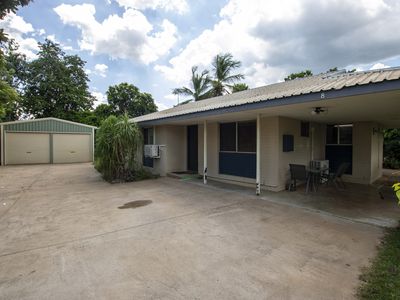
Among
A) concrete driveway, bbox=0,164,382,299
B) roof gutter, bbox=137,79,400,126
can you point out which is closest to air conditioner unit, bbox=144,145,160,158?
roof gutter, bbox=137,79,400,126

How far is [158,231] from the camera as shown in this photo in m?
3.58

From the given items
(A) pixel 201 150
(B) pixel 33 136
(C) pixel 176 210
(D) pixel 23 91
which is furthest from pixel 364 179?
(D) pixel 23 91

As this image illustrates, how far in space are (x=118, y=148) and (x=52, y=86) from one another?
65.5ft

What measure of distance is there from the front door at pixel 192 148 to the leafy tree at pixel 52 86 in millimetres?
18772

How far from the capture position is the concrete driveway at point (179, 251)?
7.07ft

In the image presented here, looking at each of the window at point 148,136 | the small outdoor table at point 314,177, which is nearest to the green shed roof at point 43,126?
the window at point 148,136

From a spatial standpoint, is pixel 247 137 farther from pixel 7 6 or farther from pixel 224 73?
pixel 224 73

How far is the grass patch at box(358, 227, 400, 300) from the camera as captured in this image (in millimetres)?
2035

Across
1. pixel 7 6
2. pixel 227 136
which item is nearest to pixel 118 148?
pixel 227 136

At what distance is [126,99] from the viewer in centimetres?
2809

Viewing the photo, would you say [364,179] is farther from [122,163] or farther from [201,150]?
[122,163]

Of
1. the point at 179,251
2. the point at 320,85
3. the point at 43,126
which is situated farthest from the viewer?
the point at 43,126

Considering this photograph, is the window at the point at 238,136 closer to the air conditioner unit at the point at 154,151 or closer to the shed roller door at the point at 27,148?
the air conditioner unit at the point at 154,151

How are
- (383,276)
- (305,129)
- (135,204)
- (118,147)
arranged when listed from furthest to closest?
(118,147) < (305,129) < (135,204) < (383,276)
